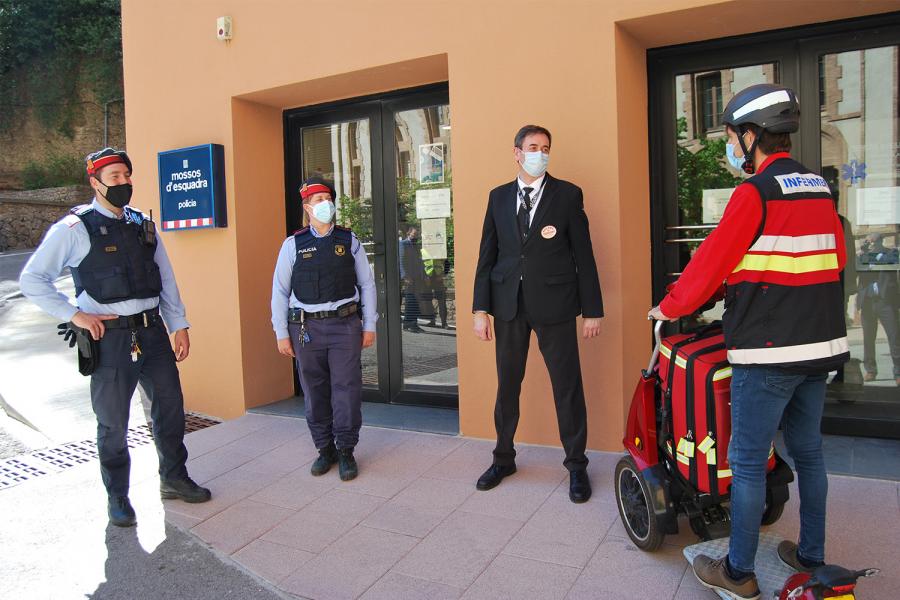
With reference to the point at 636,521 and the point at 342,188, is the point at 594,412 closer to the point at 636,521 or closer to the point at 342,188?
the point at 636,521

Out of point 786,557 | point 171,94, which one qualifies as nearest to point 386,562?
point 786,557

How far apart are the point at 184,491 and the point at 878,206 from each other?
4748 millimetres

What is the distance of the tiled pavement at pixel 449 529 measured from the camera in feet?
9.67

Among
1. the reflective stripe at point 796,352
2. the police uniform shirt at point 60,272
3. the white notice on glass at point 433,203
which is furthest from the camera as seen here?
the white notice on glass at point 433,203

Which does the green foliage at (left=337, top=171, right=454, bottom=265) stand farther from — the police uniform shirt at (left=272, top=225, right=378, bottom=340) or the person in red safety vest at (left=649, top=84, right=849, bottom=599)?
the person in red safety vest at (left=649, top=84, right=849, bottom=599)

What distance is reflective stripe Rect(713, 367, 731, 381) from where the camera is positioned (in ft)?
8.64

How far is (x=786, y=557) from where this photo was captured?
109 inches

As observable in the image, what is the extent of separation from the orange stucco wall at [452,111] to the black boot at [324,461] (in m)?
0.98

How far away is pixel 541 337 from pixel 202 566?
7.04 feet

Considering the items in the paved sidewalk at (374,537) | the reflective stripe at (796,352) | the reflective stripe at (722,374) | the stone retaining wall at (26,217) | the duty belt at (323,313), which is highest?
the stone retaining wall at (26,217)

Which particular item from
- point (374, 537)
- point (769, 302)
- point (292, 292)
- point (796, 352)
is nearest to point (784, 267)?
point (769, 302)

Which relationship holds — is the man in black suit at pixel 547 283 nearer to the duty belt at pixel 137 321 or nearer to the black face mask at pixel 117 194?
the duty belt at pixel 137 321

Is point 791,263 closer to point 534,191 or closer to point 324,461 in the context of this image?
point 534,191

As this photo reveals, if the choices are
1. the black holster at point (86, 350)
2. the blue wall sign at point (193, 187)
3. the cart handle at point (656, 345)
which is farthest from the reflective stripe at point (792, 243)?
the blue wall sign at point (193, 187)
